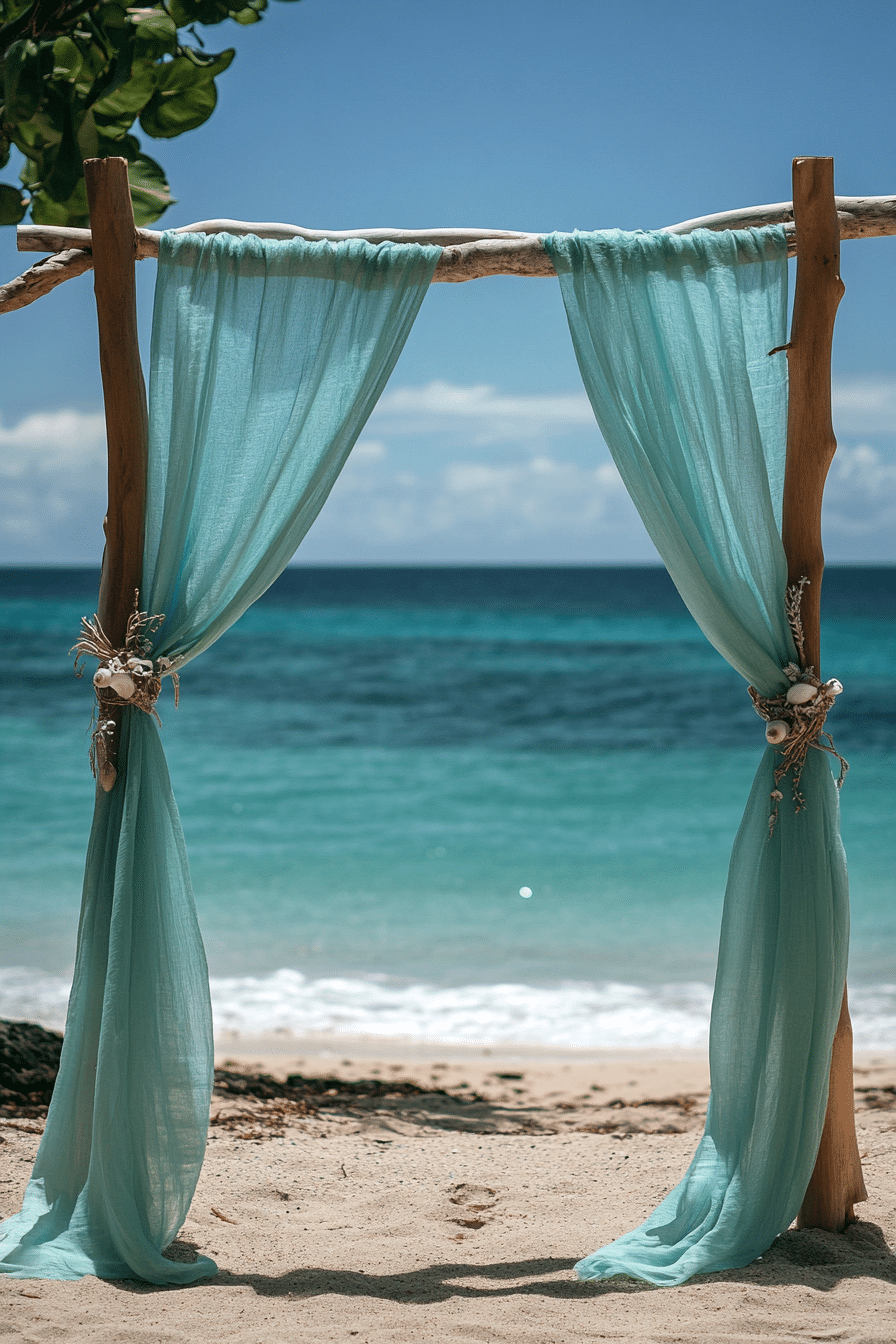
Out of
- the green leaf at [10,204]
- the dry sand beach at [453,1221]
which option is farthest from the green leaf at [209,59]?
the dry sand beach at [453,1221]

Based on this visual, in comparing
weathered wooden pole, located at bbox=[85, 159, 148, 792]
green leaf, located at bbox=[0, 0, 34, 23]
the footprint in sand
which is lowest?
the footprint in sand

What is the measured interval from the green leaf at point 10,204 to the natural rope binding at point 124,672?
1626 millimetres

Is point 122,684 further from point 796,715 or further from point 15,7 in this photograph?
point 15,7

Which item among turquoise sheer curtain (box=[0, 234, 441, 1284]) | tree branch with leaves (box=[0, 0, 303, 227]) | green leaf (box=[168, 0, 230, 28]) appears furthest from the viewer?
green leaf (box=[168, 0, 230, 28])

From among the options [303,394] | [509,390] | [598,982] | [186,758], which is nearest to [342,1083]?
[598,982]

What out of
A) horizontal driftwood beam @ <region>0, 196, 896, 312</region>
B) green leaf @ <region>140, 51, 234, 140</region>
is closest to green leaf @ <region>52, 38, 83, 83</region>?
green leaf @ <region>140, 51, 234, 140</region>

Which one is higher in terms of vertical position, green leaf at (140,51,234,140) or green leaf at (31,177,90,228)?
green leaf at (140,51,234,140)

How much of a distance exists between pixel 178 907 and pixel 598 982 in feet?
10.3

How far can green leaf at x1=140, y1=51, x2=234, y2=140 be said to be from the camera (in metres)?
3.30

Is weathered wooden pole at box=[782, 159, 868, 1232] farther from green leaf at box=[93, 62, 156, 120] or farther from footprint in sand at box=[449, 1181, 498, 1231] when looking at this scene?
green leaf at box=[93, 62, 156, 120]

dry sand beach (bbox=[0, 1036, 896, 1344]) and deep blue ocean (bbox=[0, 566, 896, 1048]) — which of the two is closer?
dry sand beach (bbox=[0, 1036, 896, 1344])

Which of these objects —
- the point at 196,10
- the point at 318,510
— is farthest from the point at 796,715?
the point at 196,10

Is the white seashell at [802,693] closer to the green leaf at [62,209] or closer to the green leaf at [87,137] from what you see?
the green leaf at [87,137]

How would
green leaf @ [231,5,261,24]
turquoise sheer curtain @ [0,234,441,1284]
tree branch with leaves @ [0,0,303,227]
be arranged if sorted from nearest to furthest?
turquoise sheer curtain @ [0,234,441,1284] → tree branch with leaves @ [0,0,303,227] → green leaf @ [231,5,261,24]
